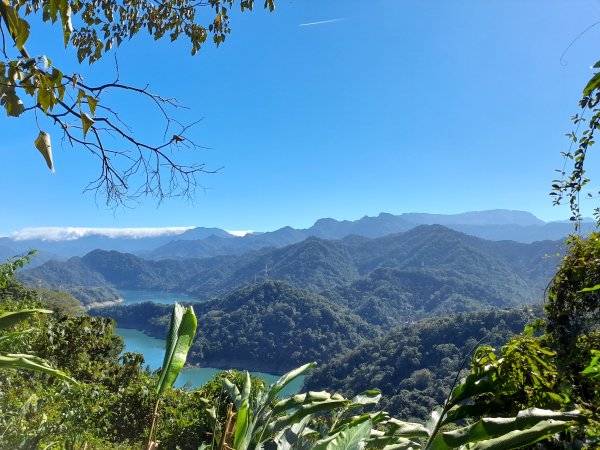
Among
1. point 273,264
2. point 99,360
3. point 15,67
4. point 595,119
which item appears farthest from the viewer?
point 273,264

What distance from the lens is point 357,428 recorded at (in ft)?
2.18

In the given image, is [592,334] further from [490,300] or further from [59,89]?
[490,300]

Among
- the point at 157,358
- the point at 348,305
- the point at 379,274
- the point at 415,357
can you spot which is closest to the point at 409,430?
the point at 415,357

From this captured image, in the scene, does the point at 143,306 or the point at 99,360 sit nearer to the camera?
Result: the point at 99,360

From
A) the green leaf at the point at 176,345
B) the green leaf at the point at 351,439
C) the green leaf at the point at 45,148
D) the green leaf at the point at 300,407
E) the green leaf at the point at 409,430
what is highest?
the green leaf at the point at 45,148

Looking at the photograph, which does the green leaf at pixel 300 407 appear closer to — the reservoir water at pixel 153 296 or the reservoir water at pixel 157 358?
the reservoir water at pixel 157 358

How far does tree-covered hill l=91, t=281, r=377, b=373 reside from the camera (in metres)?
69.1

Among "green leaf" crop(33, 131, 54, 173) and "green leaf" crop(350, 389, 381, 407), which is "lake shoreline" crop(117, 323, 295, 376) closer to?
"green leaf" crop(350, 389, 381, 407)

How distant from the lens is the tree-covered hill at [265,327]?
69125mm

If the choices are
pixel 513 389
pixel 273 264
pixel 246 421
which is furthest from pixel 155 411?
pixel 273 264

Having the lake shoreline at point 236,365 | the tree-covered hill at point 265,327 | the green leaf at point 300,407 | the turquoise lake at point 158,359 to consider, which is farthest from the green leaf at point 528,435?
the lake shoreline at point 236,365

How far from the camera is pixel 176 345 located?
0.84 meters

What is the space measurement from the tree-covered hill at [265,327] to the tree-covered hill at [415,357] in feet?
42.1

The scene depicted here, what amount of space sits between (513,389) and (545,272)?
172 meters
